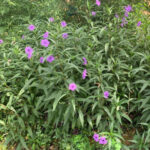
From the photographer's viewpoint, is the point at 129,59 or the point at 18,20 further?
the point at 18,20

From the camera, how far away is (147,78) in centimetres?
275

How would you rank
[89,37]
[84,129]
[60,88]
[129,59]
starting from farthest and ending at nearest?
[89,37] < [129,59] < [84,129] < [60,88]

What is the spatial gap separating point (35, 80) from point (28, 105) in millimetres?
390

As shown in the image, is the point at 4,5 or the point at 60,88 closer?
the point at 60,88

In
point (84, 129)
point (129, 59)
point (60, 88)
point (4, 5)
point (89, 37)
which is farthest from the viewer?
point (4, 5)

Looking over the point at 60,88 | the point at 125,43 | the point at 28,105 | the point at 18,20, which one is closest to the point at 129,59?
the point at 125,43

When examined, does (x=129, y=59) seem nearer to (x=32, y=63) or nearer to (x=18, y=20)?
(x=32, y=63)

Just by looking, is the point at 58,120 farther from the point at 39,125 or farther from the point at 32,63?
the point at 32,63

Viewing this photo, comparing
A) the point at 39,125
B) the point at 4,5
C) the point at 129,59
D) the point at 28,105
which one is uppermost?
the point at 4,5

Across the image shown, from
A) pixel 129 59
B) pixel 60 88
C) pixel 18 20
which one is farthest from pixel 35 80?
pixel 18 20

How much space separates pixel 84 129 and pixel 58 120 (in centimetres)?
41

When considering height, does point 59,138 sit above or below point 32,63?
below

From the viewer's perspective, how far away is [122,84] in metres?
2.71

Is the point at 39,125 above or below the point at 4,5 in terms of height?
below
